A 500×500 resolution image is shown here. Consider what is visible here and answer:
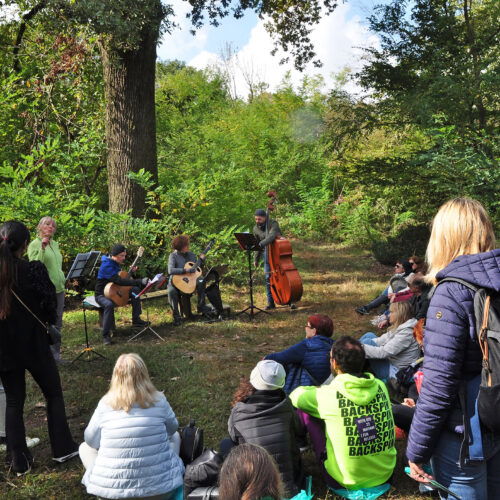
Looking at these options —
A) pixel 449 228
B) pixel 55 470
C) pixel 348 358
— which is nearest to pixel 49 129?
pixel 55 470

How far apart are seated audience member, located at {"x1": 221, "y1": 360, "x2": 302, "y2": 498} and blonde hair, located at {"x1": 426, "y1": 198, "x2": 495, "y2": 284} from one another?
1644 millimetres

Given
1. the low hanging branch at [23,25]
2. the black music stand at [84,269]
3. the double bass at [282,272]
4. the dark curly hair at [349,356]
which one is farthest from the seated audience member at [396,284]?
the low hanging branch at [23,25]

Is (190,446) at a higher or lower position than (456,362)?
lower

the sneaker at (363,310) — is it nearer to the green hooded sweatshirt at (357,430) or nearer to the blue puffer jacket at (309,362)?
the blue puffer jacket at (309,362)

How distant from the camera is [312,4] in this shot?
13664 mm

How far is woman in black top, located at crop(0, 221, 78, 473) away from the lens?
13.5 ft

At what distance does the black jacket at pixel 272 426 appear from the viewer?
367cm

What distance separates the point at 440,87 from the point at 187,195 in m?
5.20

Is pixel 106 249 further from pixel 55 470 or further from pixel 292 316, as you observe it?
pixel 55 470

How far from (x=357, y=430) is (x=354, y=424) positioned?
5cm

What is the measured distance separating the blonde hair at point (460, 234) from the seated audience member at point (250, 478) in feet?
3.43

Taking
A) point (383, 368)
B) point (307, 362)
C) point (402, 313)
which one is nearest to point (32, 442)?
point (307, 362)

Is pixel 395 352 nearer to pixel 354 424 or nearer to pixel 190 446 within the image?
pixel 354 424

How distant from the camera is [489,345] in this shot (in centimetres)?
210
